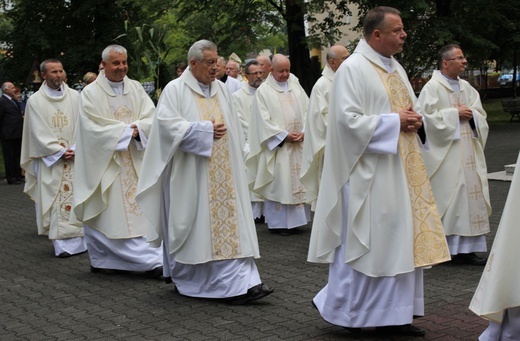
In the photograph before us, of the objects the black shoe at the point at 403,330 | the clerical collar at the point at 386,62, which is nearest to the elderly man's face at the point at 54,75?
the clerical collar at the point at 386,62

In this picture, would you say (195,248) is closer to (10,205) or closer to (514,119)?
(10,205)

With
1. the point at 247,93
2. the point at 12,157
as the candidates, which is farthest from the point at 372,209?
the point at 12,157

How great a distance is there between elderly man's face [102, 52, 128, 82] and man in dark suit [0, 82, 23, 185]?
35.8 feet

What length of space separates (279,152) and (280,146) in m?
0.09

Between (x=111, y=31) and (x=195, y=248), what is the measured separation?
20488 mm

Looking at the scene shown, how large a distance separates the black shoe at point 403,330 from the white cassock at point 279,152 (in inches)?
202

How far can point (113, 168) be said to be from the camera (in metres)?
9.13

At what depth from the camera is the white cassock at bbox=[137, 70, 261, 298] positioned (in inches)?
302

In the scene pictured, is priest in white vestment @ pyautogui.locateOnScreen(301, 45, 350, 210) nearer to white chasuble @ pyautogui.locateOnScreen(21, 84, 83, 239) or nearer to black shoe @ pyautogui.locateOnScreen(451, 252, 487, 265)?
black shoe @ pyautogui.locateOnScreen(451, 252, 487, 265)

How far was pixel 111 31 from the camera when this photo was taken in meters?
27.3

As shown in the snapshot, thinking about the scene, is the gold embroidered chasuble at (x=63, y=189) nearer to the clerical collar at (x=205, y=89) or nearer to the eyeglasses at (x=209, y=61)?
the clerical collar at (x=205, y=89)

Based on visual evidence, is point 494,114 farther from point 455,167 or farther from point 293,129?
point 455,167

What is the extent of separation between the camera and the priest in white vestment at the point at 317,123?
35.1 feet

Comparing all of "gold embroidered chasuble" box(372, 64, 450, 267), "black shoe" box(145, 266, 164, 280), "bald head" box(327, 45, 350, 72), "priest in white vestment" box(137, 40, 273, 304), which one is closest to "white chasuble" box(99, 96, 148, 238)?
"black shoe" box(145, 266, 164, 280)
